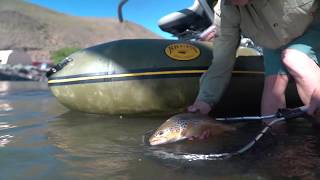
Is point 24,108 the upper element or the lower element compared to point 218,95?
lower

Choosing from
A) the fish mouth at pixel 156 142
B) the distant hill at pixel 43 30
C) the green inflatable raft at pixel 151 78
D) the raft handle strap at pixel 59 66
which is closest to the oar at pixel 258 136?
the fish mouth at pixel 156 142

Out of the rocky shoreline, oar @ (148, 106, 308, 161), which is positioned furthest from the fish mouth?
the rocky shoreline

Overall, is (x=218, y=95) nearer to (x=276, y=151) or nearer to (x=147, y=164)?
(x=276, y=151)

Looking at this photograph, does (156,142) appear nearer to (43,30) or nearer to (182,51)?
(182,51)

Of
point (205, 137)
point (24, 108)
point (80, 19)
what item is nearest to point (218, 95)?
point (205, 137)

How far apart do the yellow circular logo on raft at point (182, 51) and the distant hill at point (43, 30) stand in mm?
92479

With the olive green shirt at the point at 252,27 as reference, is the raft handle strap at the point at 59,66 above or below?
below

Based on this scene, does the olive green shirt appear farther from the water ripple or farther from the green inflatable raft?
the water ripple

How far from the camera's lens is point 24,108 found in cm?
612

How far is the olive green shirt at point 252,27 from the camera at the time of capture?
3291mm

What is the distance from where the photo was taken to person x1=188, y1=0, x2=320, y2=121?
327 cm

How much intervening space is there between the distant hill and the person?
307ft

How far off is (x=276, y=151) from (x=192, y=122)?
1.81 feet

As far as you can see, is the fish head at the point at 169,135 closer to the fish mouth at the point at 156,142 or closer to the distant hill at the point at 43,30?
the fish mouth at the point at 156,142
